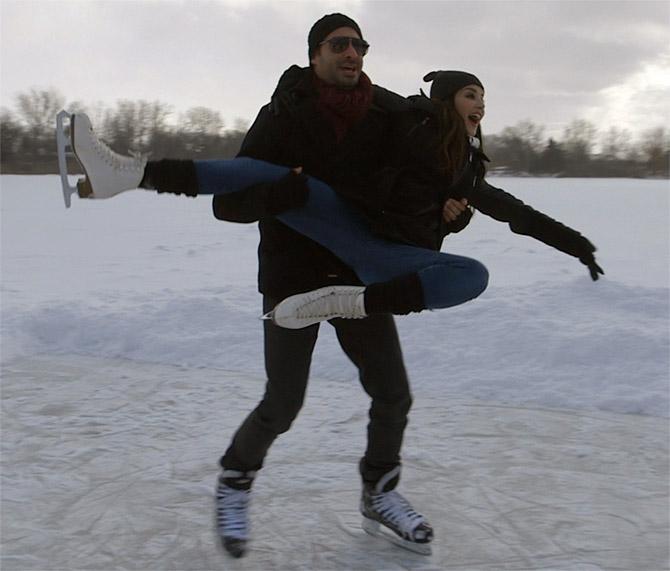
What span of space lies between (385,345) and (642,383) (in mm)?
2506

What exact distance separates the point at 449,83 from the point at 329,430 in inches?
77.1

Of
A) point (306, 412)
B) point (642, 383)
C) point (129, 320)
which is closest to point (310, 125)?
point (306, 412)

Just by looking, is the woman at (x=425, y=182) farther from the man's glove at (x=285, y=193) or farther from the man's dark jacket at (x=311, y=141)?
the man's glove at (x=285, y=193)

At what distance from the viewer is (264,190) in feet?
6.79

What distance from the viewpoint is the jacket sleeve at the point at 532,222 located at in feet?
7.85

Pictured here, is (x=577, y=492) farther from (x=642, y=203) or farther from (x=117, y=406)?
(x=642, y=203)

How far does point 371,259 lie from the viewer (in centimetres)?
220

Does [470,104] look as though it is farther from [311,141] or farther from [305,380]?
[305,380]

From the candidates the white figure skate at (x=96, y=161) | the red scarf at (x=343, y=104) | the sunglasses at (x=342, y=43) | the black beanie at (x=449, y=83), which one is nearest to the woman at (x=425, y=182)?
the black beanie at (x=449, y=83)

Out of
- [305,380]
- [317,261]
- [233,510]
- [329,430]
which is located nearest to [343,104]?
[317,261]

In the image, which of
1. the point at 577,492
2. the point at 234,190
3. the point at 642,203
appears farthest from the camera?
the point at 642,203

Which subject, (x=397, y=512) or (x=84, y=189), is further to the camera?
(x=397, y=512)

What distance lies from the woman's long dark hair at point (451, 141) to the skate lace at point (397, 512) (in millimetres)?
1142

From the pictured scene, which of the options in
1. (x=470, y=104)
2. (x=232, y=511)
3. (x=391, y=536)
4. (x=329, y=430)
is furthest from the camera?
(x=329, y=430)
